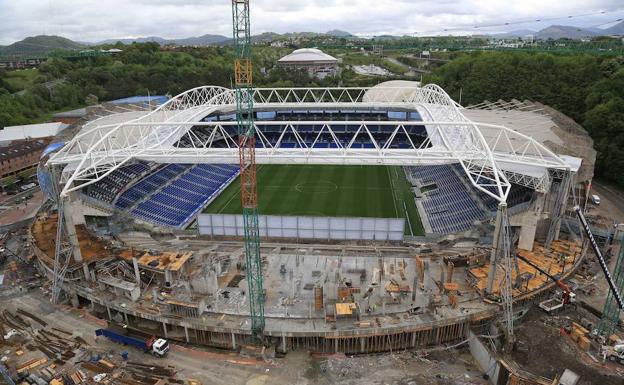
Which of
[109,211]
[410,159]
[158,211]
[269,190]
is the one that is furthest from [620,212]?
[109,211]

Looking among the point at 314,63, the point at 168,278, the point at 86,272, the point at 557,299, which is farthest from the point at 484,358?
the point at 314,63

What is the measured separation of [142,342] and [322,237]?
1853 cm

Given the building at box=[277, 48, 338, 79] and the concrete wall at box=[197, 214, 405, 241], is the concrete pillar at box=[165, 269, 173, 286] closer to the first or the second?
the concrete wall at box=[197, 214, 405, 241]

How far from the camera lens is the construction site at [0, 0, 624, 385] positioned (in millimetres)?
25672

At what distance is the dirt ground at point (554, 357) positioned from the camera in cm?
2350

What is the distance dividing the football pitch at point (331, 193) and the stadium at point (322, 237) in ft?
1.16

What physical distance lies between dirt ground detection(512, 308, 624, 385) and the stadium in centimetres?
Answer: 190

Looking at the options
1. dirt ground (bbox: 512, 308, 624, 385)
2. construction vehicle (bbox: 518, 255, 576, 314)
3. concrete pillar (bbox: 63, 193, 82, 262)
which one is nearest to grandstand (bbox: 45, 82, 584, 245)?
concrete pillar (bbox: 63, 193, 82, 262)

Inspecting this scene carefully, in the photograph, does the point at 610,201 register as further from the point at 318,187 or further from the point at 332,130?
the point at 332,130

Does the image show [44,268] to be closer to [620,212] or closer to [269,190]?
[269,190]

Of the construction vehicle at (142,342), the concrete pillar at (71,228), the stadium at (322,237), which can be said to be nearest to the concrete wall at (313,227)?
the stadium at (322,237)

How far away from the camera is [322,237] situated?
4000 cm

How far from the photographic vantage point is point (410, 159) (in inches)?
1469

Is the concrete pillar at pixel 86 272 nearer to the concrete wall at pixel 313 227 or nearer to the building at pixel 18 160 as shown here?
the concrete wall at pixel 313 227
